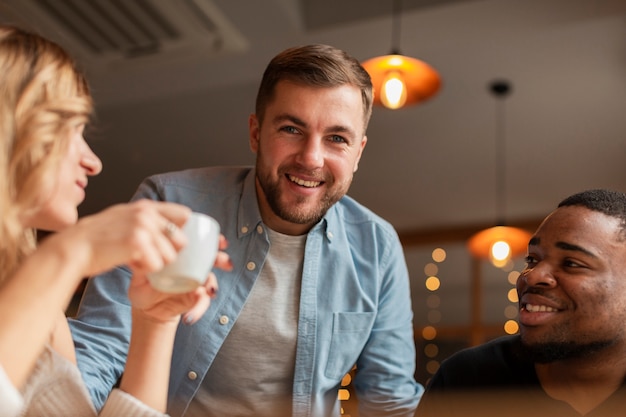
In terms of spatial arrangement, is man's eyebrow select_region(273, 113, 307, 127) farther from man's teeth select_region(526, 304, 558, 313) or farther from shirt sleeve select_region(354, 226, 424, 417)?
man's teeth select_region(526, 304, 558, 313)

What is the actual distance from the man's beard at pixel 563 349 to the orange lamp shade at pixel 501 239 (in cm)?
365

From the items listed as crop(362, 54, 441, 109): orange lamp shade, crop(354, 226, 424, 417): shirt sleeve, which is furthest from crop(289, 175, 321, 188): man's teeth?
crop(362, 54, 441, 109): orange lamp shade

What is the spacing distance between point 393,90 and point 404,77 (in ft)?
0.23

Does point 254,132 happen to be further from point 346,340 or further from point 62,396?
point 62,396

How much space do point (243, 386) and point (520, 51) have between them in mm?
3271

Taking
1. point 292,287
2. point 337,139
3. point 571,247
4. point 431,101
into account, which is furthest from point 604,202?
point 431,101

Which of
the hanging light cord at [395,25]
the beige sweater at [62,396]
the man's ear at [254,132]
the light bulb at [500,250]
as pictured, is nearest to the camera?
the beige sweater at [62,396]

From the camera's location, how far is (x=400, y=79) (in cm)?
321

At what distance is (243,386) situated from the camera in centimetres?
150

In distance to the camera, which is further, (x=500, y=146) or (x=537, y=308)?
(x=500, y=146)

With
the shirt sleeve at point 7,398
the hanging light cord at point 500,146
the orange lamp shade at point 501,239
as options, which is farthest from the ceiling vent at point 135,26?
the shirt sleeve at point 7,398

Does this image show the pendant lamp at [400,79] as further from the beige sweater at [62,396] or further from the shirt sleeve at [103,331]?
the beige sweater at [62,396]

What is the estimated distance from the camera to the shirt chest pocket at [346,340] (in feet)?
5.14

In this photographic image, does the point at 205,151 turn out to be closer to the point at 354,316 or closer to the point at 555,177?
the point at 555,177
